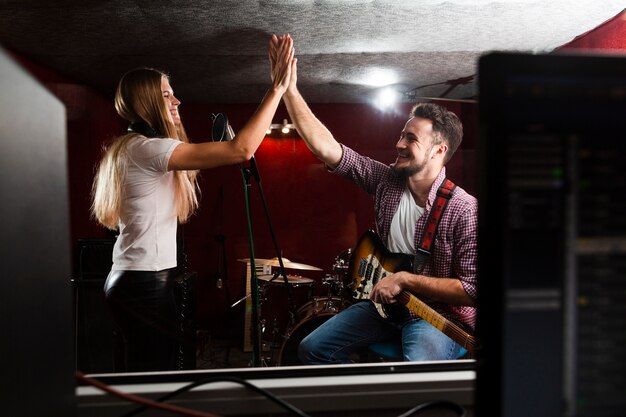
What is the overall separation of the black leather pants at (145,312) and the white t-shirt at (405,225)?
0.99m

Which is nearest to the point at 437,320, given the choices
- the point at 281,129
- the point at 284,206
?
the point at 284,206

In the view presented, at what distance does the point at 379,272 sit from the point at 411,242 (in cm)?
22

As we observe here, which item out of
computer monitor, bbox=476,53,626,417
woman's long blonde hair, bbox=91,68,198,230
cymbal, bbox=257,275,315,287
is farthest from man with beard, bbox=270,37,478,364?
cymbal, bbox=257,275,315,287

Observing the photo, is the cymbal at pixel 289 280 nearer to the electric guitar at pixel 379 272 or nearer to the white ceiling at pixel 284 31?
the electric guitar at pixel 379 272

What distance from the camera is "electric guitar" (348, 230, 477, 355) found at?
191 centimetres

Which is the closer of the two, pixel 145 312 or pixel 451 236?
pixel 145 312

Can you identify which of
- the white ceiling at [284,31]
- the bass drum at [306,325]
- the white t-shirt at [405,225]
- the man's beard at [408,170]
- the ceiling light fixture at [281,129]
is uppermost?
the white ceiling at [284,31]

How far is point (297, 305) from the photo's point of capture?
4.77 m

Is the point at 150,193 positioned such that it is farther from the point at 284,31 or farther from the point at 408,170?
the point at 284,31

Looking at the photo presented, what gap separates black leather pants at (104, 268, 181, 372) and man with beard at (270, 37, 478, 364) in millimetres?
591

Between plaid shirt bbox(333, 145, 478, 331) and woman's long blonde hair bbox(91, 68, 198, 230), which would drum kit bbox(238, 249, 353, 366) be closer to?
plaid shirt bbox(333, 145, 478, 331)

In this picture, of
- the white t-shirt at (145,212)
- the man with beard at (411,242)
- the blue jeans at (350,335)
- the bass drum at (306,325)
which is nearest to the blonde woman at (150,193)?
the white t-shirt at (145,212)

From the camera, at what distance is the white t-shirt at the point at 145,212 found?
1799 millimetres

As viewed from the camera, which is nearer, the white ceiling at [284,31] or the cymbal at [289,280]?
the white ceiling at [284,31]
